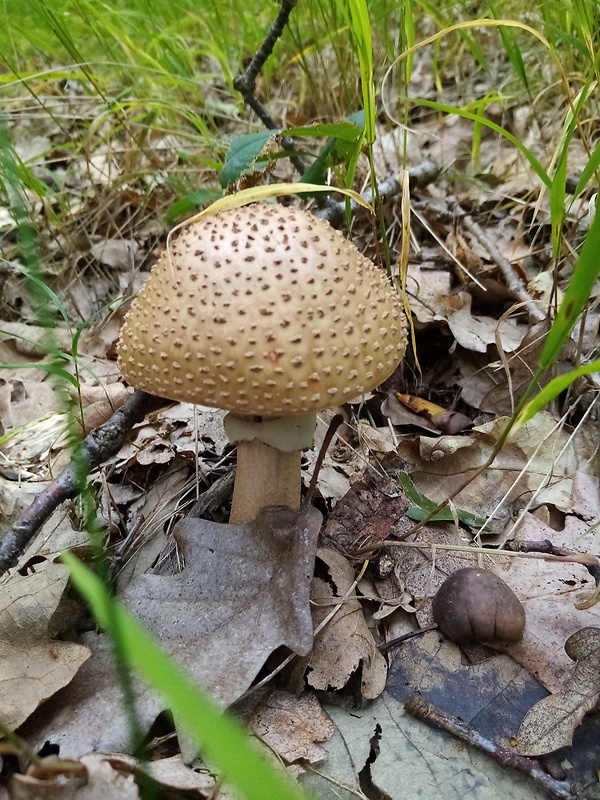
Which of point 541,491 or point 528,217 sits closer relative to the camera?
point 541,491

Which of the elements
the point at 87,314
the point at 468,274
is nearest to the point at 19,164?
the point at 87,314

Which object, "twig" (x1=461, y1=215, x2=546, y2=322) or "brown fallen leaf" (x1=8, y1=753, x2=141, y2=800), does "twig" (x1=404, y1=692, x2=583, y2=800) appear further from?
"twig" (x1=461, y1=215, x2=546, y2=322)

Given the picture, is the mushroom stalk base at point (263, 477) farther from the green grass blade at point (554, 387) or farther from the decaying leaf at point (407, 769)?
the green grass blade at point (554, 387)

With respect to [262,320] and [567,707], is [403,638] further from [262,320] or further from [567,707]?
[262,320]

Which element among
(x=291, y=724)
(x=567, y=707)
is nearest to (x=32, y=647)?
(x=291, y=724)

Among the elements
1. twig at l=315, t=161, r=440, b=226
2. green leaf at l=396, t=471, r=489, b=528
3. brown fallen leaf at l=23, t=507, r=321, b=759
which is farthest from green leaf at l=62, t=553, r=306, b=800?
twig at l=315, t=161, r=440, b=226

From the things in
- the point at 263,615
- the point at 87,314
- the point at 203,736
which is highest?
the point at 203,736

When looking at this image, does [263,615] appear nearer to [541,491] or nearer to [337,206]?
[541,491]
